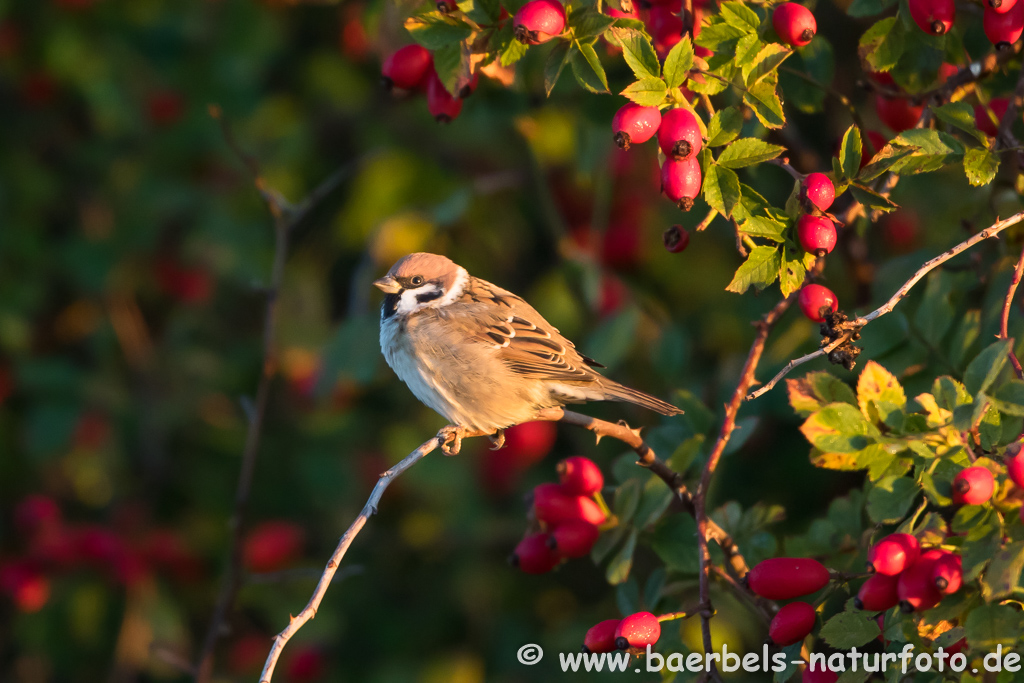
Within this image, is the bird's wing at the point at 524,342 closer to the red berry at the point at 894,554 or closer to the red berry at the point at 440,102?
the red berry at the point at 440,102

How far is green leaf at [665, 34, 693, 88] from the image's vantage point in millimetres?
1945

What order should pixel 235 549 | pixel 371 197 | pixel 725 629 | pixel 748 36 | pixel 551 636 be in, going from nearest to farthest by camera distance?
pixel 748 36 → pixel 235 549 → pixel 725 629 → pixel 551 636 → pixel 371 197

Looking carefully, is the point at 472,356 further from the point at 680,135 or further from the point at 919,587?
the point at 919,587

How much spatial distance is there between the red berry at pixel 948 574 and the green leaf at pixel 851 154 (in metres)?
0.83

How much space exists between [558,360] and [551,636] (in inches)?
65.5

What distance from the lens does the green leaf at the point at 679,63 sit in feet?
6.38

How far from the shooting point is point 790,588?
2115mm

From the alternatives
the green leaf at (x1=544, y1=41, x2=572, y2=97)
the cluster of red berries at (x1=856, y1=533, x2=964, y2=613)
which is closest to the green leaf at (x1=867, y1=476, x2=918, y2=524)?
the cluster of red berries at (x1=856, y1=533, x2=964, y2=613)

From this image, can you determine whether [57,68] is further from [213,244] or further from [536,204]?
[536,204]

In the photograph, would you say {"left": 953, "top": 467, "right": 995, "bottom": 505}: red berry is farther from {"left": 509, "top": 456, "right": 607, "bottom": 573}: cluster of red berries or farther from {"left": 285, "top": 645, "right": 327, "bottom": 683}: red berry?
{"left": 285, "top": 645, "right": 327, "bottom": 683}: red berry

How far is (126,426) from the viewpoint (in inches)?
196

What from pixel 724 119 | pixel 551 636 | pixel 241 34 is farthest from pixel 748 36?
pixel 241 34

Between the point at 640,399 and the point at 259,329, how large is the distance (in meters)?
3.17

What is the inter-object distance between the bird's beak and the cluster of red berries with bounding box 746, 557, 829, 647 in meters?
1.44
